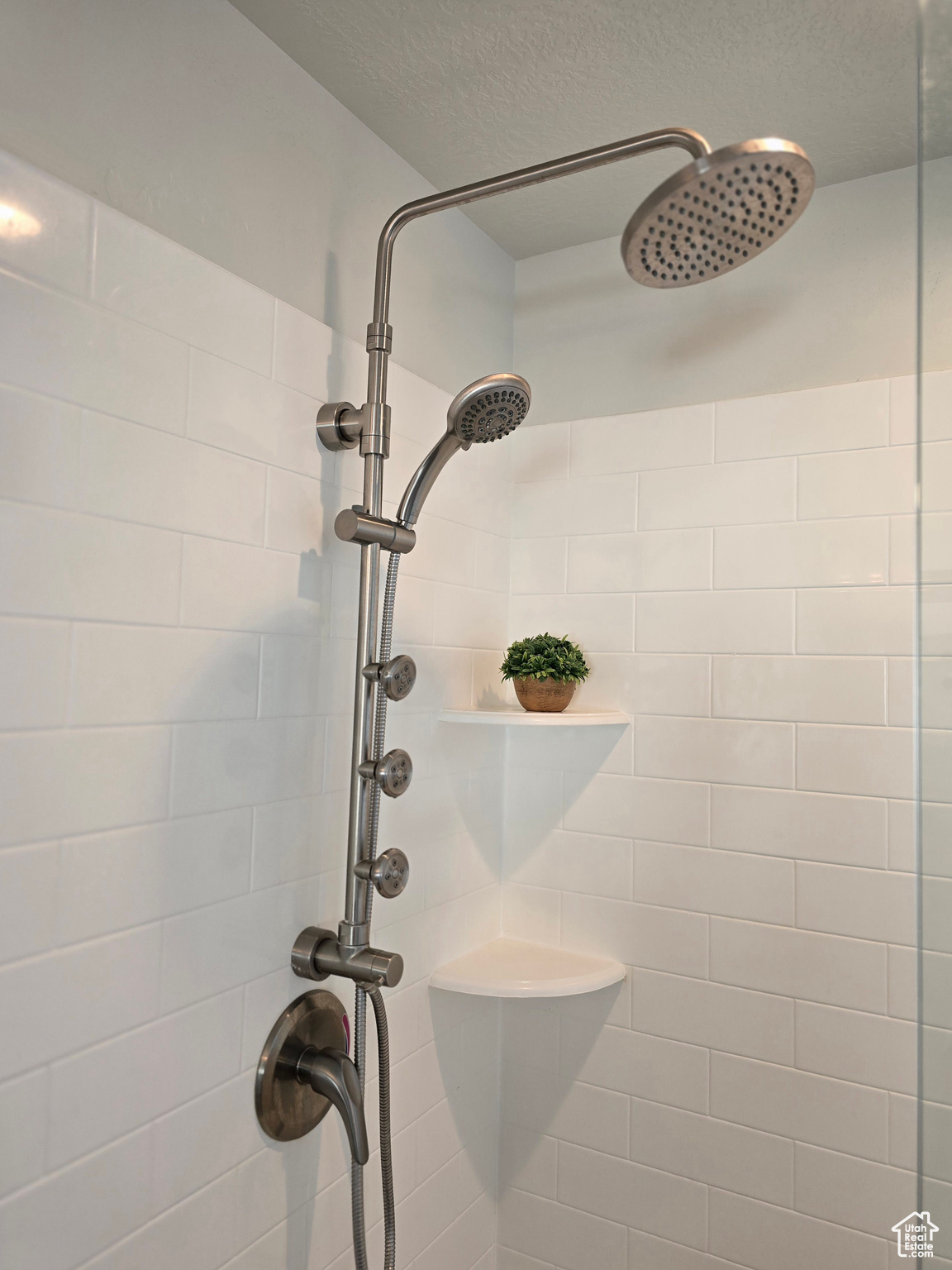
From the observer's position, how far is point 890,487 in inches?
49.0

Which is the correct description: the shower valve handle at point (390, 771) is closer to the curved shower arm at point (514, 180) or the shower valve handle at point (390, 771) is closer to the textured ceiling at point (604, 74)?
the curved shower arm at point (514, 180)

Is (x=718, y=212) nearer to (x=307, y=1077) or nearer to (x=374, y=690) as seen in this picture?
(x=374, y=690)

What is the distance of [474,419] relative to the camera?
104 centimetres

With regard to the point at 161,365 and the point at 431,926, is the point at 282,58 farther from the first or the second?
the point at 431,926

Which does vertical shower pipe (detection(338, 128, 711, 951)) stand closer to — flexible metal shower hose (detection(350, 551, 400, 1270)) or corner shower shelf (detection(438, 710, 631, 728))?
flexible metal shower hose (detection(350, 551, 400, 1270))

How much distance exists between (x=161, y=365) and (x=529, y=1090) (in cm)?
135

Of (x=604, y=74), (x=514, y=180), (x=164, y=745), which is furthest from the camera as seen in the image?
(x=604, y=74)

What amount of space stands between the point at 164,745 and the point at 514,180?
31.4 inches

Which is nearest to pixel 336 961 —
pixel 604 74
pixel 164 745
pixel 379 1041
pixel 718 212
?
pixel 379 1041

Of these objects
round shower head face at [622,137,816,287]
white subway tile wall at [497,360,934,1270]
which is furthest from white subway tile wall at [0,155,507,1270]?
round shower head face at [622,137,816,287]

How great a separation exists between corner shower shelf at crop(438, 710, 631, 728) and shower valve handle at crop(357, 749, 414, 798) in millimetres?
249

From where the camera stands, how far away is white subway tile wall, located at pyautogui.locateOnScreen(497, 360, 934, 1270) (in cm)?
123

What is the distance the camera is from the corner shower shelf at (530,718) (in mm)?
1280

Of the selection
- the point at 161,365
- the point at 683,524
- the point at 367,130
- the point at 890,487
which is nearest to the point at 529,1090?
the point at 683,524
